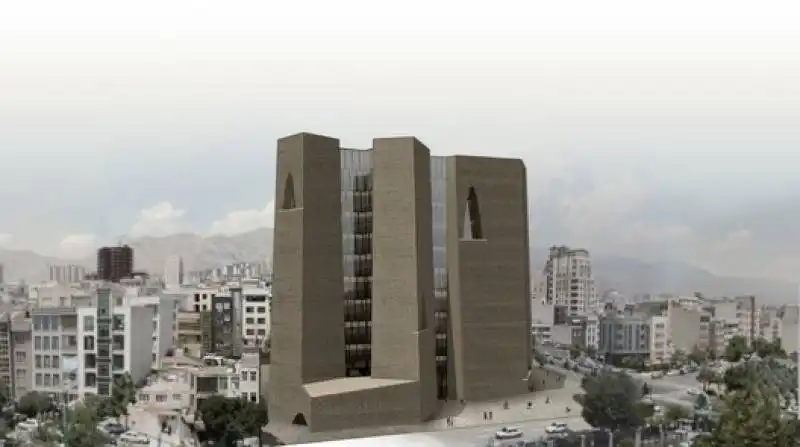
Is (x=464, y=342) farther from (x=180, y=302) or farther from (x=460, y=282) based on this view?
(x=180, y=302)

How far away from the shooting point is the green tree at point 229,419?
7.29 m

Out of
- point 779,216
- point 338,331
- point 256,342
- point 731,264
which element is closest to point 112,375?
point 256,342

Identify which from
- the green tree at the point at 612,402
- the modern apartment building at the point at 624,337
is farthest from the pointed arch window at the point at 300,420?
the modern apartment building at the point at 624,337

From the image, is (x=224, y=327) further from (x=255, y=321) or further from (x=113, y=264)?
(x=113, y=264)

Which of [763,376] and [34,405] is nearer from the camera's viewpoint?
[34,405]

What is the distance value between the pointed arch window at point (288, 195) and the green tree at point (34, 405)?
8.00 feet

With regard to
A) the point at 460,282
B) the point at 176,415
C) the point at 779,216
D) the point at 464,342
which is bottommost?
the point at 176,415

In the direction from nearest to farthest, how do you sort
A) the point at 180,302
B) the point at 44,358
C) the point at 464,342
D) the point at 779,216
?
1. the point at 44,358
2. the point at 180,302
3. the point at 464,342
4. the point at 779,216

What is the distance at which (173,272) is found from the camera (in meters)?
7.46

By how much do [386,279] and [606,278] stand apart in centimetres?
245

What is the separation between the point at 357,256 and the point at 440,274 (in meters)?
0.88

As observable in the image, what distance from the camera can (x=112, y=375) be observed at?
7074mm

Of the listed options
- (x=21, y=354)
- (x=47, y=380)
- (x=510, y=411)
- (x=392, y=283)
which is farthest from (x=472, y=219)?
(x=21, y=354)

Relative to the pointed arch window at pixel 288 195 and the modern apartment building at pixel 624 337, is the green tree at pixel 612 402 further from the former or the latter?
the pointed arch window at pixel 288 195
